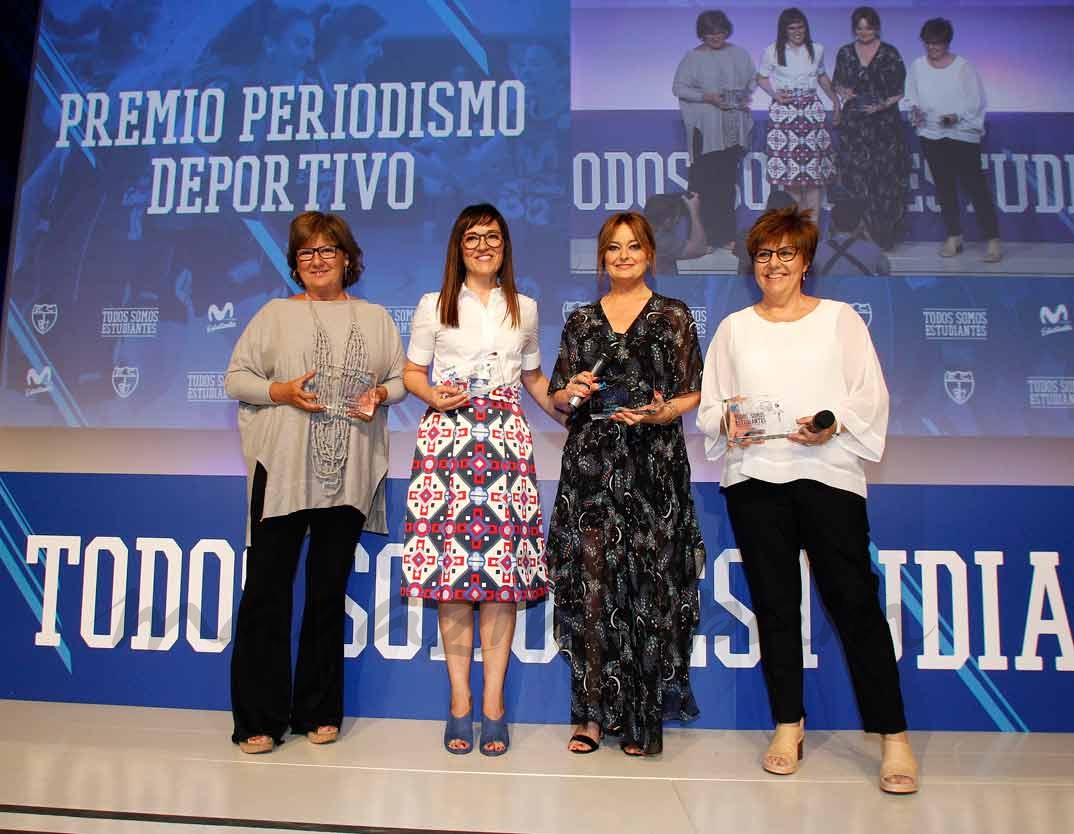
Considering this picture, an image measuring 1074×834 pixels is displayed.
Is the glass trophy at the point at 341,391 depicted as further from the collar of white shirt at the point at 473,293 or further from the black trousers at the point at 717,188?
the black trousers at the point at 717,188

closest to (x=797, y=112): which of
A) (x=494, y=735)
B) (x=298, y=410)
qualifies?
(x=298, y=410)

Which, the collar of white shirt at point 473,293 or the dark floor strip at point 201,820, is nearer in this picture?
the dark floor strip at point 201,820

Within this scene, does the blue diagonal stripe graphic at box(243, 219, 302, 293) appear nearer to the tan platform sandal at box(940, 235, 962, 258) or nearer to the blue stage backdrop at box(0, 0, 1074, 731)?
the blue stage backdrop at box(0, 0, 1074, 731)

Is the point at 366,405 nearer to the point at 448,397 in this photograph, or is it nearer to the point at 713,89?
the point at 448,397

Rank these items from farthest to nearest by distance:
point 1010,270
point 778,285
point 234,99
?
point 234,99 → point 1010,270 → point 778,285

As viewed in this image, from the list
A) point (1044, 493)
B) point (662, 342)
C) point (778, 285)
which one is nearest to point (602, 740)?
point (662, 342)

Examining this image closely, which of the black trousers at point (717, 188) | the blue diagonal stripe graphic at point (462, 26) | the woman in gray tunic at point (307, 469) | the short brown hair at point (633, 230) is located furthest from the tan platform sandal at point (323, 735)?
the blue diagonal stripe graphic at point (462, 26)

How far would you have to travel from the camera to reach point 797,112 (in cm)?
383

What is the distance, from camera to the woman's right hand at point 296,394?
2338 millimetres

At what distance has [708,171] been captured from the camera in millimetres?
3818

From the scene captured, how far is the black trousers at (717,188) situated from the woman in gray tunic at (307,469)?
6.11 feet

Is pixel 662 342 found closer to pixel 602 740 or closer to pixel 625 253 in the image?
pixel 625 253

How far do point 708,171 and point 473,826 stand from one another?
299 cm

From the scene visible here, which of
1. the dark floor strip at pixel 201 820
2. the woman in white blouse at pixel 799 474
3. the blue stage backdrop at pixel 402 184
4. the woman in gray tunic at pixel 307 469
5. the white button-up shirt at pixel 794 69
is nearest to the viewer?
the dark floor strip at pixel 201 820
